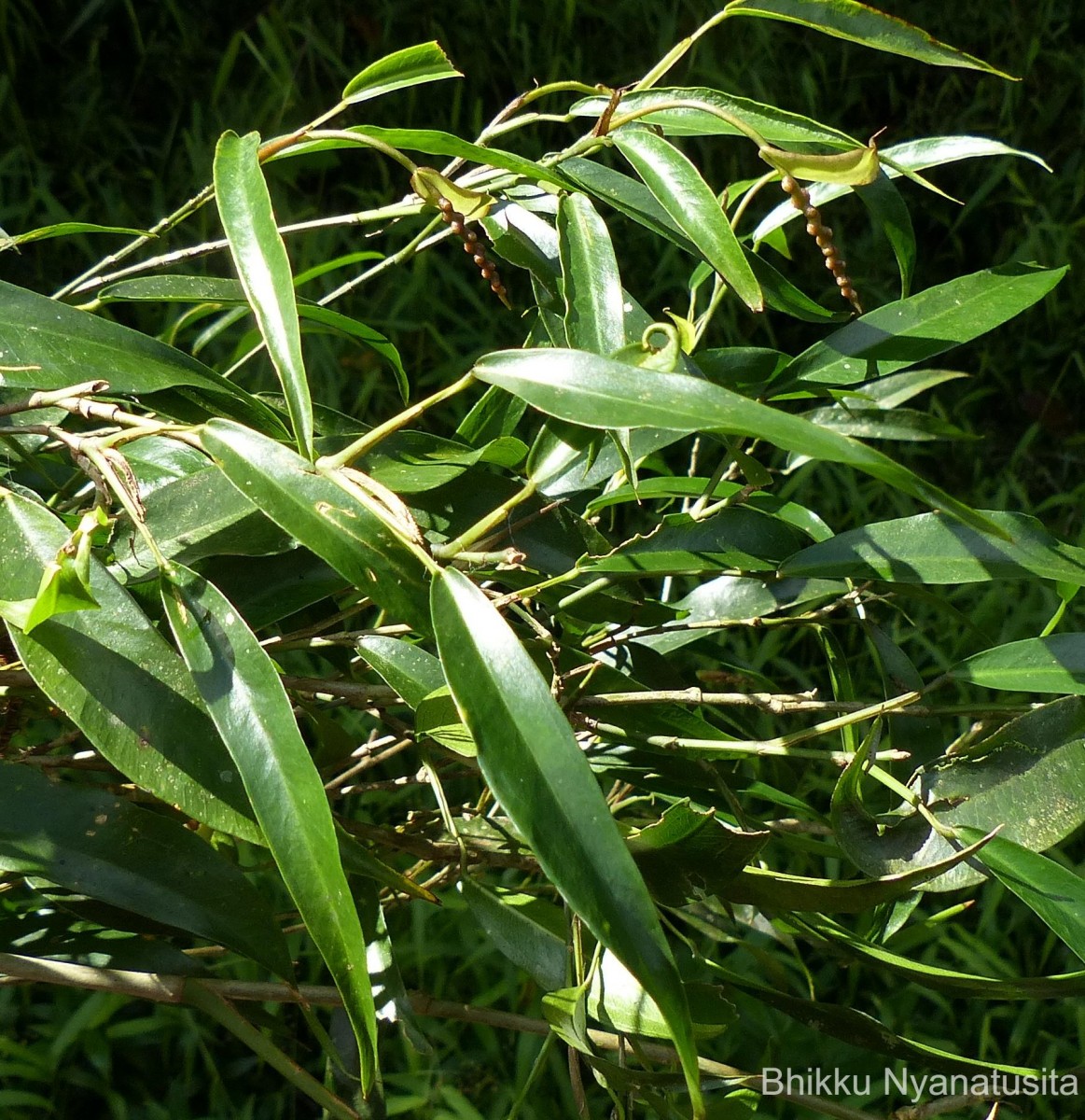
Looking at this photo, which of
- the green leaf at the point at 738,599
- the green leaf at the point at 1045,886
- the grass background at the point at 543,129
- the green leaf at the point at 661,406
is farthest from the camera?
the grass background at the point at 543,129

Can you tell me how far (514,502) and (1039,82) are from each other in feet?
5.23

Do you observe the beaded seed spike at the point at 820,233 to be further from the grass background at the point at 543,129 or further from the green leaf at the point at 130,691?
the grass background at the point at 543,129

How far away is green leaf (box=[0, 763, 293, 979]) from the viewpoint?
39 centimetres

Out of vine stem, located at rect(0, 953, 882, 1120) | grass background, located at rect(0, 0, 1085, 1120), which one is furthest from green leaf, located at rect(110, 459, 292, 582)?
grass background, located at rect(0, 0, 1085, 1120)

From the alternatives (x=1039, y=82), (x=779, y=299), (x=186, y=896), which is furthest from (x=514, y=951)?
(x=1039, y=82)

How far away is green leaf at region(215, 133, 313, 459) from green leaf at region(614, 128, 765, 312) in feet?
0.38

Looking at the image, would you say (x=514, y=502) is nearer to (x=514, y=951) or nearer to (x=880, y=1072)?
(x=514, y=951)

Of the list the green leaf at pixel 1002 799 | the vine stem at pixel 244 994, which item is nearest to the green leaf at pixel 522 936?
the vine stem at pixel 244 994

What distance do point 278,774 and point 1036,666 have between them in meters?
0.25

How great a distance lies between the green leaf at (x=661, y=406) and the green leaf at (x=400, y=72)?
17cm

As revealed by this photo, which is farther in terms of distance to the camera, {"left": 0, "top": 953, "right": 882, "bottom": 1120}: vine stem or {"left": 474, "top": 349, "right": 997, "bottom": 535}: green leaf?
{"left": 0, "top": 953, "right": 882, "bottom": 1120}: vine stem

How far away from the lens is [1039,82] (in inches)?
65.1

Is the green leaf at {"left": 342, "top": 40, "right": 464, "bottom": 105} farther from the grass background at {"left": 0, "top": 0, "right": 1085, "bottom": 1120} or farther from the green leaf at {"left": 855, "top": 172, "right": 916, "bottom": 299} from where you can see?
the grass background at {"left": 0, "top": 0, "right": 1085, "bottom": 1120}

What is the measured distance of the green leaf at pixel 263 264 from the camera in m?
0.33
